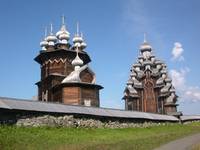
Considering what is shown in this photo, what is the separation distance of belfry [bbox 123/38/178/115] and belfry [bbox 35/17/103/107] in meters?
13.3

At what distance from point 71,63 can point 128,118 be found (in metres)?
11.7

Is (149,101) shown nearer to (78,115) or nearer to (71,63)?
(71,63)

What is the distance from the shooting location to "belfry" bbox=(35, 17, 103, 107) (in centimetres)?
3753

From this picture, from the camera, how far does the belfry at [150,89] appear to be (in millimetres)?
54125

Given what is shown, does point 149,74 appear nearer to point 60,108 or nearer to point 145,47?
point 145,47

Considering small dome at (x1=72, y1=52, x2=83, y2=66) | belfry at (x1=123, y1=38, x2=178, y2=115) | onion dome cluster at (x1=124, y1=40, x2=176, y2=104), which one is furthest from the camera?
onion dome cluster at (x1=124, y1=40, x2=176, y2=104)

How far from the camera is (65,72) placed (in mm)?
42281

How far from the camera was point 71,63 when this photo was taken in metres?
42.7

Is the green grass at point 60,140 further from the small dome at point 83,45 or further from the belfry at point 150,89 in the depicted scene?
the belfry at point 150,89

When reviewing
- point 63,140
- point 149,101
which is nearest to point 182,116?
point 149,101

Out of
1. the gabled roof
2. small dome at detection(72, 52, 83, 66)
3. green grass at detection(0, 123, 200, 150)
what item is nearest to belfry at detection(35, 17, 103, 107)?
small dome at detection(72, 52, 83, 66)

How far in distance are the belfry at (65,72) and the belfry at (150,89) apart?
1333cm

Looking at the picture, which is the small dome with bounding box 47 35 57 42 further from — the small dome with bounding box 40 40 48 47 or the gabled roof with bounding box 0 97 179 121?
the gabled roof with bounding box 0 97 179 121

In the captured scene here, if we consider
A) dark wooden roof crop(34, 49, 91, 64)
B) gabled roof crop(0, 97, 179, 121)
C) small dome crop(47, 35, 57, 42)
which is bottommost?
gabled roof crop(0, 97, 179, 121)
